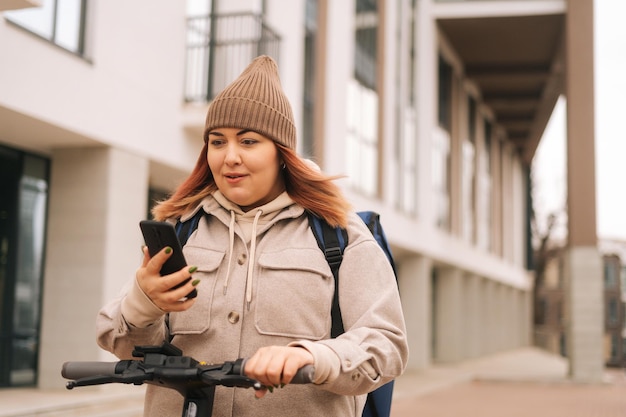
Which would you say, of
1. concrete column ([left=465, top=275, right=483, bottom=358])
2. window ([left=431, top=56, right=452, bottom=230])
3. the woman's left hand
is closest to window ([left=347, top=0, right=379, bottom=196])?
window ([left=431, top=56, right=452, bottom=230])

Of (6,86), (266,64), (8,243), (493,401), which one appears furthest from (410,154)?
(266,64)

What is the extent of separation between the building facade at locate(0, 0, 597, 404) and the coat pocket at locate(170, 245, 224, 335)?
277 inches

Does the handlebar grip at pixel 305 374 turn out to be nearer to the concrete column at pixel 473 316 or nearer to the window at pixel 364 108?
Result: the window at pixel 364 108

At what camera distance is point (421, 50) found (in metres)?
27.8

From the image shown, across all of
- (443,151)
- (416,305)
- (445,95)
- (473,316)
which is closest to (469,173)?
(443,151)

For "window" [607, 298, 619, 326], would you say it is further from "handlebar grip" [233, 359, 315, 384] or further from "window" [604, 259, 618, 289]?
"handlebar grip" [233, 359, 315, 384]

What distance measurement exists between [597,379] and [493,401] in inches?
227

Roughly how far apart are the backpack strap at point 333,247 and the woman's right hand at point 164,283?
1.25ft

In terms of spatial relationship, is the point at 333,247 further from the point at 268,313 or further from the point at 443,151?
the point at 443,151

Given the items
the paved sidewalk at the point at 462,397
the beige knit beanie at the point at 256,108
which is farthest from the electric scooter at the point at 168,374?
the paved sidewalk at the point at 462,397

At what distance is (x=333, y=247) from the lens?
2342 mm

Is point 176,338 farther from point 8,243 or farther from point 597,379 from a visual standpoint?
point 597,379

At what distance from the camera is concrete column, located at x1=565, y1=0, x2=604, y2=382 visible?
22.2 meters

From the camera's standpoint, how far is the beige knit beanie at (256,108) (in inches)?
93.2
